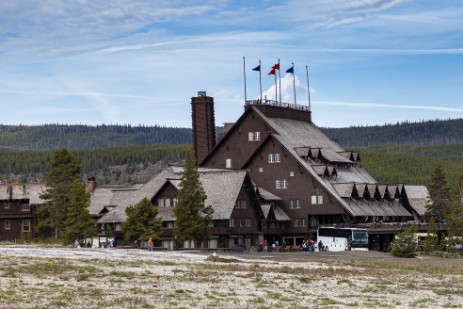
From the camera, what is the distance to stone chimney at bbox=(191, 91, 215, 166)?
136m

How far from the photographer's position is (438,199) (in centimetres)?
15300

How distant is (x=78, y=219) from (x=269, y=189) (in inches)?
1212

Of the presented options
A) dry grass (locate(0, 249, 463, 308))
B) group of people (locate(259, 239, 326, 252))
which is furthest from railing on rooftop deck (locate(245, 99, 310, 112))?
dry grass (locate(0, 249, 463, 308))

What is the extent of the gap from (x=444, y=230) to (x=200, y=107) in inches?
1493

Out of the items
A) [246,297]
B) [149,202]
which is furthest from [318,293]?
[149,202]

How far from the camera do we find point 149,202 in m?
106

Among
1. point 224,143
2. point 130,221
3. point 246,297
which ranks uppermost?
point 224,143

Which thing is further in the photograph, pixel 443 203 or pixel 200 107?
pixel 443 203

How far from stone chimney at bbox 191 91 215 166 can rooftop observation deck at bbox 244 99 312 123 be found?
17.9 ft

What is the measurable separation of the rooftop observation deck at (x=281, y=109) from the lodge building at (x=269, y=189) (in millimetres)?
148

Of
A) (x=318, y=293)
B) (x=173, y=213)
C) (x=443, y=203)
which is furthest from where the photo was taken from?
(x=443, y=203)

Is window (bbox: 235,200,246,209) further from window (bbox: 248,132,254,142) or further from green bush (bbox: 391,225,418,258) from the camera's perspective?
green bush (bbox: 391,225,418,258)

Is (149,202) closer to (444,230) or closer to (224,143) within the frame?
(224,143)

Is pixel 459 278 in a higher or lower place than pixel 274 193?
lower
